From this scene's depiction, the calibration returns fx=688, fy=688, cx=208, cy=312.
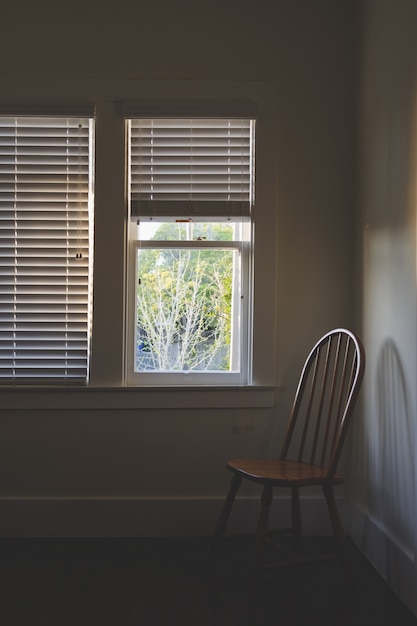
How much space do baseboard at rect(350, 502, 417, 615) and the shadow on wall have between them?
0.01 meters

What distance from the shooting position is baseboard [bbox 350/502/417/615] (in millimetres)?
2514

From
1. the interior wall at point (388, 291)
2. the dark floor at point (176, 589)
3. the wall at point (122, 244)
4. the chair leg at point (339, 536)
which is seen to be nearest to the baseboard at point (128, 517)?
the wall at point (122, 244)

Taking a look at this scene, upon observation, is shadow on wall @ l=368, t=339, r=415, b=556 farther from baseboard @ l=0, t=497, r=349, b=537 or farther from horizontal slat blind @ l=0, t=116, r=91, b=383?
horizontal slat blind @ l=0, t=116, r=91, b=383

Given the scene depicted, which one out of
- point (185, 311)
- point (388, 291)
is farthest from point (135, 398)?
point (388, 291)

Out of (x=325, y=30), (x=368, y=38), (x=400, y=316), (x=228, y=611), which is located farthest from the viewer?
(x=325, y=30)

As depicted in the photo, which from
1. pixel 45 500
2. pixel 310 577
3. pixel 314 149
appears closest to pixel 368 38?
pixel 314 149

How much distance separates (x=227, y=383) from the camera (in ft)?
11.3

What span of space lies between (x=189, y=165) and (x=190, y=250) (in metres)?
0.42

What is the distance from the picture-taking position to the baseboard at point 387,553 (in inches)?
99.0

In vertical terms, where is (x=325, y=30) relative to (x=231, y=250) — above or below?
above

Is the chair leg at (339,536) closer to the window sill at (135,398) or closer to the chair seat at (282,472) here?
the chair seat at (282,472)

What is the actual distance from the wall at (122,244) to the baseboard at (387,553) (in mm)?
275

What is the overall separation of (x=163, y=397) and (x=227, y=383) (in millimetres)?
332

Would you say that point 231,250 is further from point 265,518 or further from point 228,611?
point 228,611
